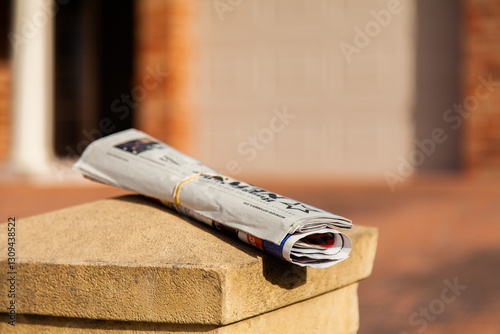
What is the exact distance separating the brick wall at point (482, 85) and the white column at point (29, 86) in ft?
17.1

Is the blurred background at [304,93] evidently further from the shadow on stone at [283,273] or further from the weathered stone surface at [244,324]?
the shadow on stone at [283,273]

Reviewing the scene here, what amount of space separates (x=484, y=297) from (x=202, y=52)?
558 cm

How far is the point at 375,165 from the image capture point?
7.08 metres

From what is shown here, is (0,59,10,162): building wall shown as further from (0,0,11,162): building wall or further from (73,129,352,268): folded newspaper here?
(73,129,352,268): folded newspaper

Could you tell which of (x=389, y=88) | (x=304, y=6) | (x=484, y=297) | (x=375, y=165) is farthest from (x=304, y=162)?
(x=484, y=297)

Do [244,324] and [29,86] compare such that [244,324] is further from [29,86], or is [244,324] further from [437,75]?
[29,86]

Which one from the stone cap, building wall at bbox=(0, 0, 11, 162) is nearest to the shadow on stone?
the stone cap

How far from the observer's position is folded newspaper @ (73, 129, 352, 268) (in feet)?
3.85

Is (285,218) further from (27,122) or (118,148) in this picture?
(27,122)

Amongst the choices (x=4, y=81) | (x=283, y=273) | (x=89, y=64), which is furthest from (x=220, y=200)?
(x=89, y=64)

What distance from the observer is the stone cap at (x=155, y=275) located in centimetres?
110

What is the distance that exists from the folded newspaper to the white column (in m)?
6.10

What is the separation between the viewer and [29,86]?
7.23 meters

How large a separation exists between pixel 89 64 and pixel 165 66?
2.97 metres
